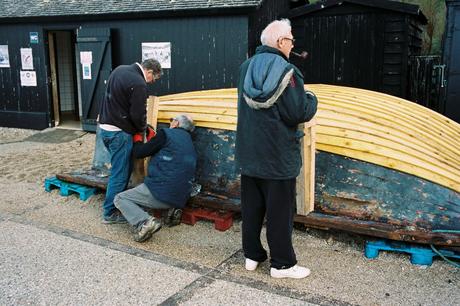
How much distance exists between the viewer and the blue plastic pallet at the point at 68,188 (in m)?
6.42

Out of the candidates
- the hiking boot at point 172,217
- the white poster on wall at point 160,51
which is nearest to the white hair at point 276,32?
the hiking boot at point 172,217

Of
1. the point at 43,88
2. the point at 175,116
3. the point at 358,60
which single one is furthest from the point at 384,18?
the point at 43,88

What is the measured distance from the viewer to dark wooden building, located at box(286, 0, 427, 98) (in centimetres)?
909

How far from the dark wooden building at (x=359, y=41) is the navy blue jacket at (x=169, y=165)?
17.8 ft

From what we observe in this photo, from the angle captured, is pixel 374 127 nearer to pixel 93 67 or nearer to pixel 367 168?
pixel 367 168

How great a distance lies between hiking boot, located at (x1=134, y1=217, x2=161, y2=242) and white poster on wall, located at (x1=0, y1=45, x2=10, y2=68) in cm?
977

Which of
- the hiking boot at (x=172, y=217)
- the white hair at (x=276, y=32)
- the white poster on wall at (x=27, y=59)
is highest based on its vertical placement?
the white hair at (x=276, y=32)

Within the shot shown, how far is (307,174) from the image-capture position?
4.57 meters

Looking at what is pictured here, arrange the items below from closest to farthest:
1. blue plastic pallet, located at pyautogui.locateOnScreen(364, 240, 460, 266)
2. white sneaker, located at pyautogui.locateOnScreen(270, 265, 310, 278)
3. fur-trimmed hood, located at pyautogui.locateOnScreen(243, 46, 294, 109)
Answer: fur-trimmed hood, located at pyautogui.locateOnScreen(243, 46, 294, 109) < white sneaker, located at pyautogui.locateOnScreen(270, 265, 310, 278) < blue plastic pallet, located at pyautogui.locateOnScreen(364, 240, 460, 266)

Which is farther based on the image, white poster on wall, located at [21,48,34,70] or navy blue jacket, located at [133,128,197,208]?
white poster on wall, located at [21,48,34,70]

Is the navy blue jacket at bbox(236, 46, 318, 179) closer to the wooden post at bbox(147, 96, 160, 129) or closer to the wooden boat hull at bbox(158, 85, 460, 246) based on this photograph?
the wooden boat hull at bbox(158, 85, 460, 246)

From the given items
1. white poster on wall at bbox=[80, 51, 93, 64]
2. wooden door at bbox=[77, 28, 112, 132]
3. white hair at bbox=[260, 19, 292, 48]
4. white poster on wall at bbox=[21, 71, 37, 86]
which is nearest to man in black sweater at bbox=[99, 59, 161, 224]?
white hair at bbox=[260, 19, 292, 48]

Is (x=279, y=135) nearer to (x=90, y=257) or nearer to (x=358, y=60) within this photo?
(x=90, y=257)

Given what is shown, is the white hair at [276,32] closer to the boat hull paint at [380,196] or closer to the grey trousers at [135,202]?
the boat hull paint at [380,196]
